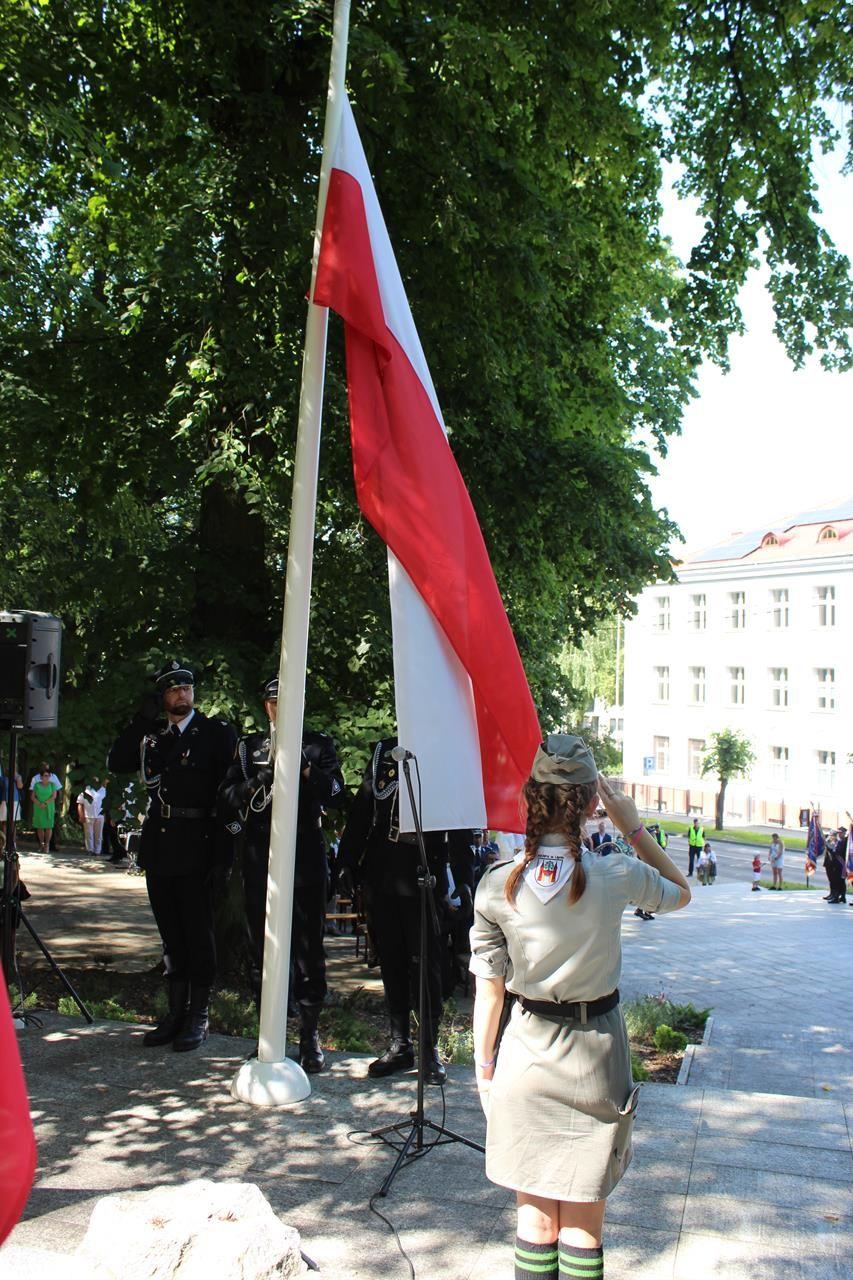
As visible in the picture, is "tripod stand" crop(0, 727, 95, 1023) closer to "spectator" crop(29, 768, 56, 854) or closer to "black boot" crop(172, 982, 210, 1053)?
"black boot" crop(172, 982, 210, 1053)

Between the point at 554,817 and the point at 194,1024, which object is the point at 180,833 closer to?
the point at 194,1024

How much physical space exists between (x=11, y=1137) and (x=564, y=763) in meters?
1.84

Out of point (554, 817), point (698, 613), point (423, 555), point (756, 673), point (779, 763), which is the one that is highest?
point (698, 613)

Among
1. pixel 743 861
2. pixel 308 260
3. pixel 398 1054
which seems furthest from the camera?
pixel 743 861

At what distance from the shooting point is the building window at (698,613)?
69500 millimetres

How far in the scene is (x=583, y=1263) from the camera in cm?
332

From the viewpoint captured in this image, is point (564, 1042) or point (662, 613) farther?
point (662, 613)

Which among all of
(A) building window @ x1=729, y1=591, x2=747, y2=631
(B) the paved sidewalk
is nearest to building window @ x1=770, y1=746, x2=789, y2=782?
(A) building window @ x1=729, y1=591, x2=747, y2=631

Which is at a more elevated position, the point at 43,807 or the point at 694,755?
the point at 694,755

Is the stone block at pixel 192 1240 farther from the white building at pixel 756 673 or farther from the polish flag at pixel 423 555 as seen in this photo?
the white building at pixel 756 673

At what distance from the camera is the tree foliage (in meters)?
8.73

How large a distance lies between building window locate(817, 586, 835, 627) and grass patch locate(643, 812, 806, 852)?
11897 mm

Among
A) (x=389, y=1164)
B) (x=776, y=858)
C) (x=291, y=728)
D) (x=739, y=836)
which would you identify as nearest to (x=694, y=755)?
(x=739, y=836)

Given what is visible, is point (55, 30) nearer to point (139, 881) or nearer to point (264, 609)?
point (264, 609)
